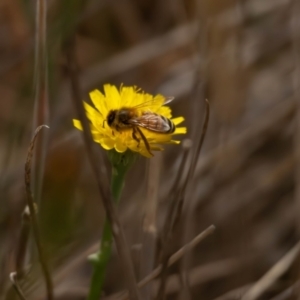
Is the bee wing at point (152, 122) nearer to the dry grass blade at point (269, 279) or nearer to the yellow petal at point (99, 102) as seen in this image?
the yellow petal at point (99, 102)

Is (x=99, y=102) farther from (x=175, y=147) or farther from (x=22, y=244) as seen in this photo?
(x=175, y=147)

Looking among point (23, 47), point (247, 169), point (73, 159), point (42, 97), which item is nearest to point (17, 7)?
point (23, 47)

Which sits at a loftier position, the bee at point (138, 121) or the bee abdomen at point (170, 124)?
the bee at point (138, 121)

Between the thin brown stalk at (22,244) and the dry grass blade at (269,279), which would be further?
the dry grass blade at (269,279)

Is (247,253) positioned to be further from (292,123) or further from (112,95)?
(292,123)

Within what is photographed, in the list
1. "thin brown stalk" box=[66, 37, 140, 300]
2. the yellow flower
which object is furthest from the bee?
"thin brown stalk" box=[66, 37, 140, 300]

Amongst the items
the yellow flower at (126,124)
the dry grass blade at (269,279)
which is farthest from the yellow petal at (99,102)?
the dry grass blade at (269,279)

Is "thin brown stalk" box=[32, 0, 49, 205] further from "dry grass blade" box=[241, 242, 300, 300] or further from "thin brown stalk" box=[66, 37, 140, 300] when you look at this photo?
"dry grass blade" box=[241, 242, 300, 300]

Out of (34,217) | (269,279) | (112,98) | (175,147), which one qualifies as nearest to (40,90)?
(112,98)
